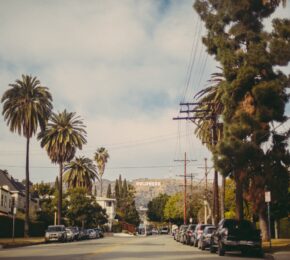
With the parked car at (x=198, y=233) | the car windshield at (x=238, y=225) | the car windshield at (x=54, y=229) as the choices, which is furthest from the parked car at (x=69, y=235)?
the car windshield at (x=238, y=225)

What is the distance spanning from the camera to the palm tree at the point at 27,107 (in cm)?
5706

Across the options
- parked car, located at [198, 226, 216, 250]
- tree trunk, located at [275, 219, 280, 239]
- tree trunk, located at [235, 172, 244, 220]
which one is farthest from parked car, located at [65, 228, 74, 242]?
parked car, located at [198, 226, 216, 250]

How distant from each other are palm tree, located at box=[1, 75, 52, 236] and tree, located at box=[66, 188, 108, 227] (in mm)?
19967

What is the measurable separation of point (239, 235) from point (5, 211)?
53440mm

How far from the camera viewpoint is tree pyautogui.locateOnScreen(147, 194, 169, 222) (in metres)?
152

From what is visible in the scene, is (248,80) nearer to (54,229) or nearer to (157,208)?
(54,229)

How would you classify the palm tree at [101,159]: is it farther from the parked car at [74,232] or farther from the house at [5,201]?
the parked car at [74,232]

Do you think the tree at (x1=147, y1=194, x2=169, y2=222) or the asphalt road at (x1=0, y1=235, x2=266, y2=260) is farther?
the tree at (x1=147, y1=194, x2=169, y2=222)

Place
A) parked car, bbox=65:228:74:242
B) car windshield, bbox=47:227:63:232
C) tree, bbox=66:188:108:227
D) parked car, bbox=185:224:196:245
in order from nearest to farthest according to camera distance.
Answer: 1. parked car, bbox=185:224:196:245
2. car windshield, bbox=47:227:63:232
3. parked car, bbox=65:228:74:242
4. tree, bbox=66:188:108:227

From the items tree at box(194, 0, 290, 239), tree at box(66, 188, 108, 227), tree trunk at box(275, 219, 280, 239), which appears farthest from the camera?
tree at box(66, 188, 108, 227)

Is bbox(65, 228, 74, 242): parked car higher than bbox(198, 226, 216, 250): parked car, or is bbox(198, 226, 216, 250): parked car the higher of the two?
bbox(198, 226, 216, 250): parked car

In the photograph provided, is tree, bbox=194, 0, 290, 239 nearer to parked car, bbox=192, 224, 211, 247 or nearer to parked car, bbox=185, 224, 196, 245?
parked car, bbox=192, 224, 211, 247

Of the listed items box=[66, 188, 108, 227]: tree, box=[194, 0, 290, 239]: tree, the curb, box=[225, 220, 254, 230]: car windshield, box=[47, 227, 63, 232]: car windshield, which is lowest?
the curb

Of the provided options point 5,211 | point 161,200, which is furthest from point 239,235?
point 161,200
